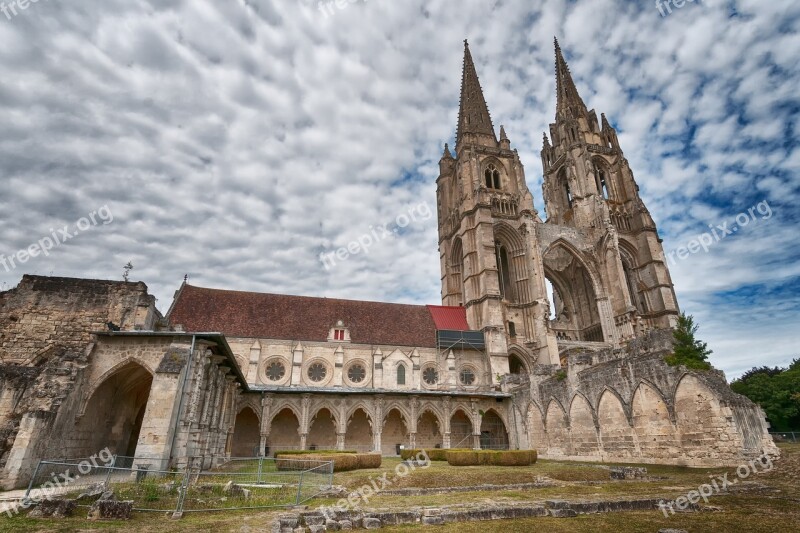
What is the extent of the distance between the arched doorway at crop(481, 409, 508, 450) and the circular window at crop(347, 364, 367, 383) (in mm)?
9350

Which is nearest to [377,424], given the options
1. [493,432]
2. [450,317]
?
[493,432]

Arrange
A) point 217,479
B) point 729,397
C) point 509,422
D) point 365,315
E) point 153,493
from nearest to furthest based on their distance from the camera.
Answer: point 153,493 < point 217,479 < point 729,397 < point 509,422 < point 365,315

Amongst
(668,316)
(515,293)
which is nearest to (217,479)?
(515,293)

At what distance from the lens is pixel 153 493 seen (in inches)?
338

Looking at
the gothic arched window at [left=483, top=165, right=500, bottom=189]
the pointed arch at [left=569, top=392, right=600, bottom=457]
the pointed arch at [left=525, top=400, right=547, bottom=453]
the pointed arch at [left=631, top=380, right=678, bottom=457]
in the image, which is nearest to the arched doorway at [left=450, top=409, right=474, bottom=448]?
the pointed arch at [left=525, top=400, right=547, bottom=453]

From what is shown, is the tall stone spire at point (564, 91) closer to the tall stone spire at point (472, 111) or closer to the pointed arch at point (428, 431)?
the tall stone spire at point (472, 111)

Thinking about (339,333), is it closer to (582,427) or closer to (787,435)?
(582,427)

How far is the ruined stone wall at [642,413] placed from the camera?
1360cm

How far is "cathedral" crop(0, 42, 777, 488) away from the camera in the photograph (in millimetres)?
13323

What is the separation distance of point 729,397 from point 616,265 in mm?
25789

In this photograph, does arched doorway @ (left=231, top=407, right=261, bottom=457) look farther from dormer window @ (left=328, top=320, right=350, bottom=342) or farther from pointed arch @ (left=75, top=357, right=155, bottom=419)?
pointed arch @ (left=75, top=357, right=155, bottom=419)

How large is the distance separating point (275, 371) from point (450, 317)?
15.9 metres

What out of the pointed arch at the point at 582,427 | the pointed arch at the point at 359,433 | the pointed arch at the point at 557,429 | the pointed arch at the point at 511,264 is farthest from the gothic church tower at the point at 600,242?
the pointed arch at the point at 359,433

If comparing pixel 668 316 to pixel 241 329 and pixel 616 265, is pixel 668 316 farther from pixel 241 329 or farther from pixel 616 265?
pixel 241 329
